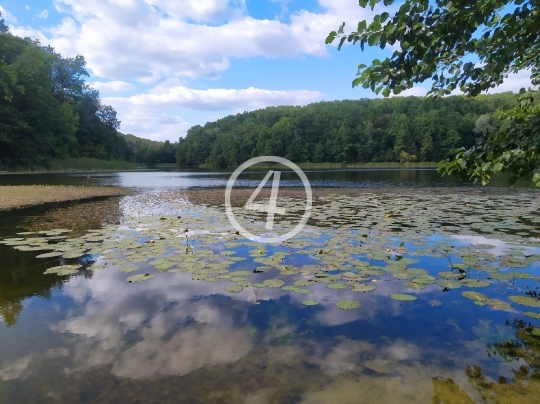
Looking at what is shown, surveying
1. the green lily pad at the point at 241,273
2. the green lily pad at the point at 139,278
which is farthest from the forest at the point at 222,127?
the green lily pad at the point at 139,278

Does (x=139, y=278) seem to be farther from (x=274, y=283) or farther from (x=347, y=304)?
(x=347, y=304)

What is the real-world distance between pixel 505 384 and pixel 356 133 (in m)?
95.9

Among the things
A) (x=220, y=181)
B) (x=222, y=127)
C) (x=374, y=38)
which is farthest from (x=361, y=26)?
(x=222, y=127)

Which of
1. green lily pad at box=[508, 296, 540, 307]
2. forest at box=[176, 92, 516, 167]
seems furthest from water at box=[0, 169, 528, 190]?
forest at box=[176, 92, 516, 167]

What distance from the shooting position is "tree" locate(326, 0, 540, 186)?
8.22 feet

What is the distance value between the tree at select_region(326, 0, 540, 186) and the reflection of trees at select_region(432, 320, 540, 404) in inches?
56.5

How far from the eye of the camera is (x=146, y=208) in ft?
39.5

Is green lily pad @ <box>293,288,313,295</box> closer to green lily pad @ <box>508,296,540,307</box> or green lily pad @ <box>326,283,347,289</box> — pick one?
green lily pad @ <box>326,283,347,289</box>

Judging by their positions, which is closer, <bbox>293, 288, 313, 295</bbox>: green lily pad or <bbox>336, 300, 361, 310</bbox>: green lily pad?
<bbox>336, 300, 361, 310</bbox>: green lily pad

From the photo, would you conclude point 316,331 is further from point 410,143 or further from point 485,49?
point 410,143

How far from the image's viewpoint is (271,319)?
346 cm

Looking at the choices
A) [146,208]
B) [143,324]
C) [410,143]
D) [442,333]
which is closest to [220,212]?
[146,208]

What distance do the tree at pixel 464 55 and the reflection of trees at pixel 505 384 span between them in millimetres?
1435

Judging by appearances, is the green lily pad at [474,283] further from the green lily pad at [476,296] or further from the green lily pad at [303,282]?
the green lily pad at [303,282]
